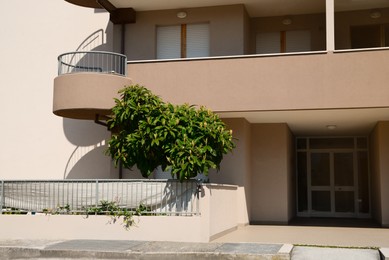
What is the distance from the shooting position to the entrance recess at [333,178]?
22.5 metres

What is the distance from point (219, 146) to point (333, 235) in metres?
4.41

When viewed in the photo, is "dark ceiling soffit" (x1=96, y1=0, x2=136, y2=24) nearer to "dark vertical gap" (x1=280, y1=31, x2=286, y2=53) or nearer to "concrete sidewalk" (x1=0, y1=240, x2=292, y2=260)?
"dark vertical gap" (x1=280, y1=31, x2=286, y2=53)

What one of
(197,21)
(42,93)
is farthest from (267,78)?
(42,93)

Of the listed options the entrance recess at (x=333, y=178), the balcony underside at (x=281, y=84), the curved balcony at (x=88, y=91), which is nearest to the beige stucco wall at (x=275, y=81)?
the balcony underside at (x=281, y=84)

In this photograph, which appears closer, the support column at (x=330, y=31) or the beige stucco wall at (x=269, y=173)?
the support column at (x=330, y=31)

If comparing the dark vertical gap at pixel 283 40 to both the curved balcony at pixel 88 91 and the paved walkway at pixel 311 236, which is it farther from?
the paved walkway at pixel 311 236

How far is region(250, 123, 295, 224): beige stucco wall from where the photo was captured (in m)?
19.5

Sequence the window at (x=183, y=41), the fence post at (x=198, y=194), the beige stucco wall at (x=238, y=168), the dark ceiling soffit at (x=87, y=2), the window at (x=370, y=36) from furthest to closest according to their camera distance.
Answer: the dark ceiling soffit at (x=87, y=2) → the window at (x=370, y=36) → the window at (x=183, y=41) → the beige stucco wall at (x=238, y=168) → the fence post at (x=198, y=194)

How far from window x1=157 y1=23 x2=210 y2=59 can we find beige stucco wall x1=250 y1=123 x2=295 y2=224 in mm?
3539

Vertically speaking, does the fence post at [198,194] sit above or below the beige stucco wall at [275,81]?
below

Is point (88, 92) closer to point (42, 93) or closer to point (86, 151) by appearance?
point (86, 151)

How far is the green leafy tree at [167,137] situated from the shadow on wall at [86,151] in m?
5.42

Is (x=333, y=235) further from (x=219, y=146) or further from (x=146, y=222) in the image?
(x=146, y=222)

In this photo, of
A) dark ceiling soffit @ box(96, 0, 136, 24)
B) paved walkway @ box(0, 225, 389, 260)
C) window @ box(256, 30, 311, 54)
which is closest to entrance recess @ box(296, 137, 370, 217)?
window @ box(256, 30, 311, 54)
